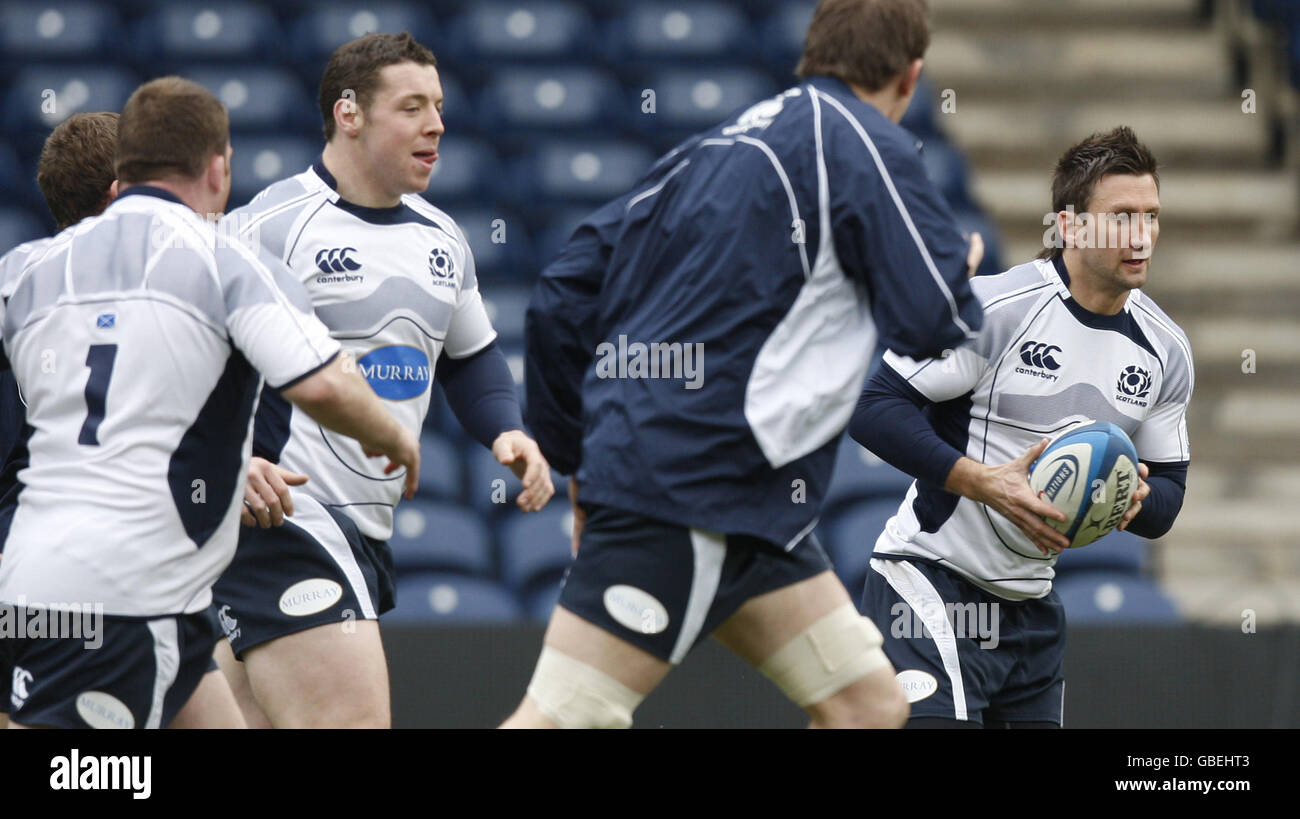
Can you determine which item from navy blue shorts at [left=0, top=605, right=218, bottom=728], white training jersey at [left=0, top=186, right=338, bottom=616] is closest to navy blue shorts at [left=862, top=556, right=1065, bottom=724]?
white training jersey at [left=0, top=186, right=338, bottom=616]

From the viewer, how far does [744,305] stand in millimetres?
3121

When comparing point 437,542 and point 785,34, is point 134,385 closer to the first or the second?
point 437,542

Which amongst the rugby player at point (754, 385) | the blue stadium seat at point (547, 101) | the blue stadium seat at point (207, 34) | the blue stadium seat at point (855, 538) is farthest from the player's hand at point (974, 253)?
the blue stadium seat at point (207, 34)

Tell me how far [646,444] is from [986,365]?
4.42ft

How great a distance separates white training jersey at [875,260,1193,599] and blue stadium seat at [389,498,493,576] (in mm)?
3092

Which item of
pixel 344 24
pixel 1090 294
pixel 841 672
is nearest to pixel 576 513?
pixel 841 672

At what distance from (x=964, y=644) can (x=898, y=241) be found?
4.53ft

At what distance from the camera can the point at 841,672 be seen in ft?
10.6

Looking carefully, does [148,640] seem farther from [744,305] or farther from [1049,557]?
[1049,557]

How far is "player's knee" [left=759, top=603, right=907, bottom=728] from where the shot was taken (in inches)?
126

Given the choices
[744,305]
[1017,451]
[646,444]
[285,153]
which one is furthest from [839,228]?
[285,153]

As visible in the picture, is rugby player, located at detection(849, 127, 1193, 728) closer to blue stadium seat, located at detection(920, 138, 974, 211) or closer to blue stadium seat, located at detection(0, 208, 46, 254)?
blue stadium seat, located at detection(920, 138, 974, 211)

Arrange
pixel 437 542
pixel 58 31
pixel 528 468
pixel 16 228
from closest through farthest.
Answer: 1. pixel 528 468
2. pixel 437 542
3. pixel 16 228
4. pixel 58 31
